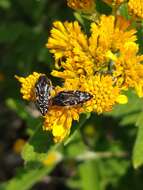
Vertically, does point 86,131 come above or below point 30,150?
below

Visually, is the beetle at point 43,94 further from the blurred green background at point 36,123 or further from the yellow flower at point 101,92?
the blurred green background at point 36,123

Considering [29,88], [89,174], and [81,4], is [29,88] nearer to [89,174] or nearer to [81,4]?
[81,4]

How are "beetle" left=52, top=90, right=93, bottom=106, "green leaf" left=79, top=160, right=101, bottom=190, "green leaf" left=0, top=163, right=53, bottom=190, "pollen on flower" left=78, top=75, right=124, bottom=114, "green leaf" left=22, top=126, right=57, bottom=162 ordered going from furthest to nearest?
"green leaf" left=79, top=160, right=101, bottom=190
"green leaf" left=0, top=163, right=53, bottom=190
"green leaf" left=22, top=126, right=57, bottom=162
"pollen on flower" left=78, top=75, right=124, bottom=114
"beetle" left=52, top=90, right=93, bottom=106

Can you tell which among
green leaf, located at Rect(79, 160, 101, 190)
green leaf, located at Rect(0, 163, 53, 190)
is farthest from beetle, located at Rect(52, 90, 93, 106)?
green leaf, located at Rect(79, 160, 101, 190)

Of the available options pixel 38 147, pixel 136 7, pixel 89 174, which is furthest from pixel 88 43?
pixel 89 174

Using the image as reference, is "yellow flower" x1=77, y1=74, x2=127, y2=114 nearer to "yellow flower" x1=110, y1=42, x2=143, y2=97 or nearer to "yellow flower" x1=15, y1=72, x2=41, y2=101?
"yellow flower" x1=110, y1=42, x2=143, y2=97

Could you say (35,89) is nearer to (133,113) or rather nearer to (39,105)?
(39,105)

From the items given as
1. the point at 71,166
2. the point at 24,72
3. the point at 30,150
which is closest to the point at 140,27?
the point at 30,150
